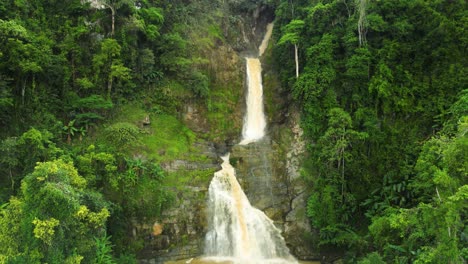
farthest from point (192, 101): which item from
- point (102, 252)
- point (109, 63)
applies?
point (102, 252)

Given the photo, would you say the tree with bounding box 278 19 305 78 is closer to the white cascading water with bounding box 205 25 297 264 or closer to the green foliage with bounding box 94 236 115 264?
the white cascading water with bounding box 205 25 297 264

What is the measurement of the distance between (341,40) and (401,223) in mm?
13943

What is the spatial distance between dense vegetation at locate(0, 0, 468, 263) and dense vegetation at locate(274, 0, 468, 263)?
3.0 inches

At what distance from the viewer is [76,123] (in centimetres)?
2156

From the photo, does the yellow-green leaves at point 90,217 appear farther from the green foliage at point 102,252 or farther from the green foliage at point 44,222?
the green foliage at point 102,252

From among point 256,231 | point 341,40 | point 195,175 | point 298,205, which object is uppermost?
point 341,40

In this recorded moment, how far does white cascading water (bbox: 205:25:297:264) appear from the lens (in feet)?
63.8

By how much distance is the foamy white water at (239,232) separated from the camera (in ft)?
63.8

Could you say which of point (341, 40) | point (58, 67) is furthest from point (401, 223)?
point (58, 67)

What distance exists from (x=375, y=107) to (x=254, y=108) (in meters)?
9.53

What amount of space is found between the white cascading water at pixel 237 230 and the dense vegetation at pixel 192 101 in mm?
2725

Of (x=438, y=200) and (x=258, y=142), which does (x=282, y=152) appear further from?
(x=438, y=200)

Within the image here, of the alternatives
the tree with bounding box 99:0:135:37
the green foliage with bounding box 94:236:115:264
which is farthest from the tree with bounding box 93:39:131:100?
the green foliage with bounding box 94:236:115:264

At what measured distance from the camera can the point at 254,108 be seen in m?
27.5
